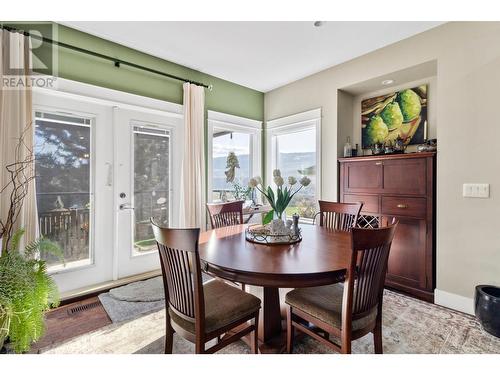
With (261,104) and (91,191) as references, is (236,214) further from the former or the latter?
(261,104)

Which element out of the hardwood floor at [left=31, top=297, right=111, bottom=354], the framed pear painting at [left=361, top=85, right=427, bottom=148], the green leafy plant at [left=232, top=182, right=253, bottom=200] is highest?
the framed pear painting at [left=361, top=85, right=427, bottom=148]

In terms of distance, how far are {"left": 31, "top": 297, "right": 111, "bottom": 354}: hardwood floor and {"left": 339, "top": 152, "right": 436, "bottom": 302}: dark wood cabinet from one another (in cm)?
289

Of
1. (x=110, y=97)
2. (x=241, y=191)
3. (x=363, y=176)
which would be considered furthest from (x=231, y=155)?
(x=363, y=176)

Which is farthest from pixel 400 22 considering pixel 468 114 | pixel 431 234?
pixel 431 234

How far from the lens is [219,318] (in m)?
1.40

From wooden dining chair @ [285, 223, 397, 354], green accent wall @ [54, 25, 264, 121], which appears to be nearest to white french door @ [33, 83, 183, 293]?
green accent wall @ [54, 25, 264, 121]

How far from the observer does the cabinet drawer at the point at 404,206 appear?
8.50ft

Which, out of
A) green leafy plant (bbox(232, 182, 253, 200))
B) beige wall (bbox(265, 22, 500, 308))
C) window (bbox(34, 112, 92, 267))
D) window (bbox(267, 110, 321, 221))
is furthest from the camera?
green leafy plant (bbox(232, 182, 253, 200))

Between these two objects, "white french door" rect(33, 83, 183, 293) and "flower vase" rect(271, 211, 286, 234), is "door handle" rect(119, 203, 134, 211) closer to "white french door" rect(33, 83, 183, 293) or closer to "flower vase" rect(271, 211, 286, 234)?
"white french door" rect(33, 83, 183, 293)

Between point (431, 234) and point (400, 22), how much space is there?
2085 millimetres

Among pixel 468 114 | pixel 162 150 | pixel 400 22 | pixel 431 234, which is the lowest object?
pixel 431 234

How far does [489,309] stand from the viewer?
1941mm

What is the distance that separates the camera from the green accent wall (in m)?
2.51

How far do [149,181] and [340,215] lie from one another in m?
2.26
